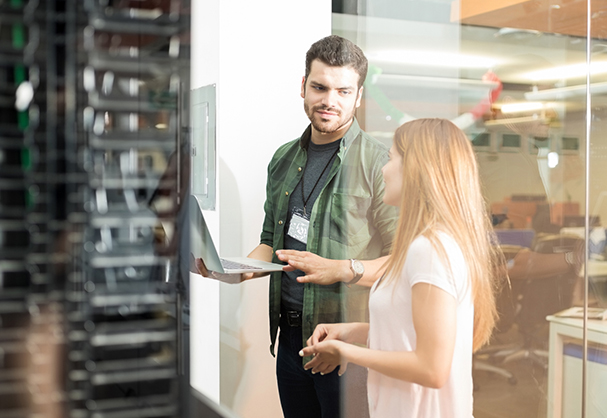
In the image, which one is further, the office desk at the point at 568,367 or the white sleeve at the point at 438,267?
the office desk at the point at 568,367

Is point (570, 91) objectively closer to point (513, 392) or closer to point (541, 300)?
point (541, 300)

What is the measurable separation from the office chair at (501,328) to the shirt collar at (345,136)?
0.44 m

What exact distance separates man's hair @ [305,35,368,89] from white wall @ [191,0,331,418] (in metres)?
0.02

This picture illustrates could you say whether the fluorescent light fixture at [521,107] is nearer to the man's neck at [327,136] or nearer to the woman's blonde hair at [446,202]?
the woman's blonde hair at [446,202]

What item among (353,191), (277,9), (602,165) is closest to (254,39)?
(277,9)

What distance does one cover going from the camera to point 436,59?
4.25 ft

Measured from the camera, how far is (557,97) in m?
1.39

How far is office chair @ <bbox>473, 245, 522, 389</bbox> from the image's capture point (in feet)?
4.30

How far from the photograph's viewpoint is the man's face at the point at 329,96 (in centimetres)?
143

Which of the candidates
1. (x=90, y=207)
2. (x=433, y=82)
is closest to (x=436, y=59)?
(x=433, y=82)

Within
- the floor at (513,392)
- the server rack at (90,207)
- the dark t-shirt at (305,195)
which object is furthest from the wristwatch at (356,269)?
the server rack at (90,207)

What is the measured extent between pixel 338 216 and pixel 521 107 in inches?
19.8

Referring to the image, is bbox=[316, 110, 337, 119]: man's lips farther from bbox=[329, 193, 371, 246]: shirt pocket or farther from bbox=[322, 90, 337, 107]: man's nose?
bbox=[329, 193, 371, 246]: shirt pocket

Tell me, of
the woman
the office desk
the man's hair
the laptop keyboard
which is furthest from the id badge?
the office desk
